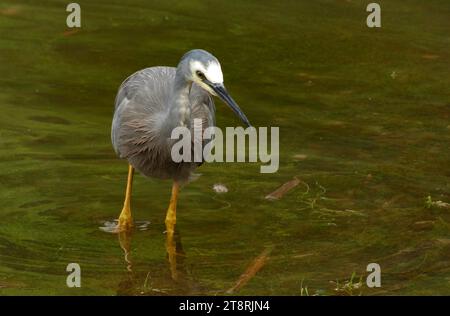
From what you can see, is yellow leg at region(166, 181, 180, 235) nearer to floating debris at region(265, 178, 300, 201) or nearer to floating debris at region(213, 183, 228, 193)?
floating debris at region(213, 183, 228, 193)

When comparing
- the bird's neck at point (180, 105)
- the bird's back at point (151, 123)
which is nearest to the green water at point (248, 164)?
the bird's back at point (151, 123)


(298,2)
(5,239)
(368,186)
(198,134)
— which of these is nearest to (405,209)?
(368,186)

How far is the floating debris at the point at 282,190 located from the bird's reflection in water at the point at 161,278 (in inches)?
45.0

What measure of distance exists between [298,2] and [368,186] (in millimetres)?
5773

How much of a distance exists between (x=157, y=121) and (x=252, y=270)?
1.29 metres

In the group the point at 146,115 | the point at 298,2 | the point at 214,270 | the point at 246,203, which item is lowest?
the point at 214,270

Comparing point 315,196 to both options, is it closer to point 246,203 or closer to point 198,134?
point 246,203

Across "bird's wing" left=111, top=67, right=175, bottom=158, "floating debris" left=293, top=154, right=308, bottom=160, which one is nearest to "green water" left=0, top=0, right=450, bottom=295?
"floating debris" left=293, top=154, right=308, bottom=160

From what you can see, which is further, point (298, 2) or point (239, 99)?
point (298, 2)

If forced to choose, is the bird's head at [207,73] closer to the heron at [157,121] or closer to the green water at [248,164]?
the heron at [157,121]

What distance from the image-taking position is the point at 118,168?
945 centimetres

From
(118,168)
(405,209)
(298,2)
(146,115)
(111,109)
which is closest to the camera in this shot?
(146,115)

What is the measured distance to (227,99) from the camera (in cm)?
702

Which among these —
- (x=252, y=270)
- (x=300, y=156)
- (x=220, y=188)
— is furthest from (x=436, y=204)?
(x=252, y=270)
